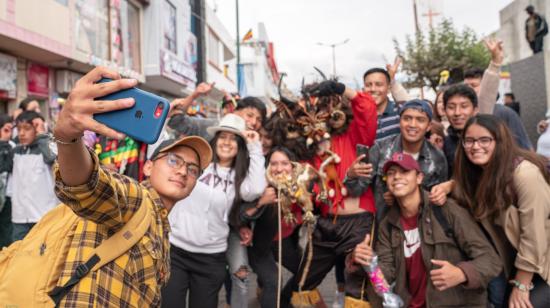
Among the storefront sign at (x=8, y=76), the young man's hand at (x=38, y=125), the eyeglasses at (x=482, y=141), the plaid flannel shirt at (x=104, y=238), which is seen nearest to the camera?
the plaid flannel shirt at (x=104, y=238)

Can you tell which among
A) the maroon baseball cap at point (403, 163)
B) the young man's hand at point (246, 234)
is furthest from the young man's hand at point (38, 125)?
the maroon baseball cap at point (403, 163)

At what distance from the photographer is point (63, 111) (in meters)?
1.24

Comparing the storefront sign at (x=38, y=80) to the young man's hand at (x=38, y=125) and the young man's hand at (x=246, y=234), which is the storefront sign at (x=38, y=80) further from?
the young man's hand at (x=246, y=234)

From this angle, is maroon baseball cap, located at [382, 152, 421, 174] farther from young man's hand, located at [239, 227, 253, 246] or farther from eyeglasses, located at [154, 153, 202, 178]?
eyeglasses, located at [154, 153, 202, 178]

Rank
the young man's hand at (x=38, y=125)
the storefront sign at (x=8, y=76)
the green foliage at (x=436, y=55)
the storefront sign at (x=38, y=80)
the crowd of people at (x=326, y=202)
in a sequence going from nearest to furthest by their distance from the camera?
the crowd of people at (x=326, y=202), the young man's hand at (x=38, y=125), the storefront sign at (x=8, y=76), the storefront sign at (x=38, y=80), the green foliage at (x=436, y=55)

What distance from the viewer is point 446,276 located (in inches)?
102

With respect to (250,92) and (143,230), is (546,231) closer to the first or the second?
(143,230)

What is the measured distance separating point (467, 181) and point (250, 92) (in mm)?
41444

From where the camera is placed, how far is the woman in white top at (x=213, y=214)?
3221 millimetres

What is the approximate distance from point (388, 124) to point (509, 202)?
1358 mm

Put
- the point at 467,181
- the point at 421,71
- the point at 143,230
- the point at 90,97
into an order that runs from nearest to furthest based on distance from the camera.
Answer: the point at 90,97 → the point at 143,230 → the point at 467,181 → the point at 421,71

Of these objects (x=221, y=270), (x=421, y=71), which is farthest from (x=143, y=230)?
(x=421, y=71)

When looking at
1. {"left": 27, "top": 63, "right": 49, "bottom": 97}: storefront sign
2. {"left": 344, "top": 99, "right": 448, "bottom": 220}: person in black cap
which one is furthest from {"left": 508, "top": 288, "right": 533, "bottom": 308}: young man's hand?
{"left": 27, "top": 63, "right": 49, "bottom": 97}: storefront sign

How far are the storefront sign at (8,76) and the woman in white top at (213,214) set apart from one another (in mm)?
8693
